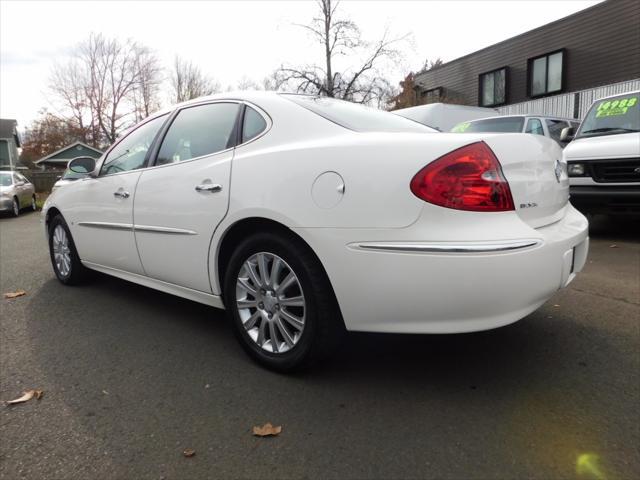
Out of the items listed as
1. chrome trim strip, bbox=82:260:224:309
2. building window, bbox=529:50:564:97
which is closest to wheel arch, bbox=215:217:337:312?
chrome trim strip, bbox=82:260:224:309

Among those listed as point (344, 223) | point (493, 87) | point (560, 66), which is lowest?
point (344, 223)

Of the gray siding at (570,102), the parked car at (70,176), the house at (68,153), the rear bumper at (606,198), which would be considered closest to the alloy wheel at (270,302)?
the parked car at (70,176)

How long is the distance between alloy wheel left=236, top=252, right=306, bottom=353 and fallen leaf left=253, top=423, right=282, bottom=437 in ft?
1.58

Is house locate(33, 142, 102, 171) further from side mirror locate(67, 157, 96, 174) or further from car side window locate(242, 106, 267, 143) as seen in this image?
car side window locate(242, 106, 267, 143)

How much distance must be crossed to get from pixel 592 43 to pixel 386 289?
68.0 ft

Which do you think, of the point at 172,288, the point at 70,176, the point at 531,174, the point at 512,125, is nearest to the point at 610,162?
the point at 512,125

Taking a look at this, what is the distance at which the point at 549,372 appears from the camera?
8.43 ft

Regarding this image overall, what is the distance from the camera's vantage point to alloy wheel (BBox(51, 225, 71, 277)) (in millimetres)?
4531

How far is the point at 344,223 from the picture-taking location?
2.23 meters

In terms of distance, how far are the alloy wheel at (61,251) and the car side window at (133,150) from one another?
0.98 m

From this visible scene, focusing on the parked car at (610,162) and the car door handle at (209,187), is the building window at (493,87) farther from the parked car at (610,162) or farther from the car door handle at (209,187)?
the car door handle at (209,187)

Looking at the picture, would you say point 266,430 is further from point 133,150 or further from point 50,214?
point 50,214

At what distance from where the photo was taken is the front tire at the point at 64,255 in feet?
14.6

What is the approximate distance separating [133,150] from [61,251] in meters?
1.59
